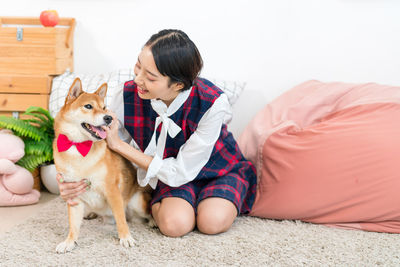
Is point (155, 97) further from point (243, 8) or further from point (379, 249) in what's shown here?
point (243, 8)

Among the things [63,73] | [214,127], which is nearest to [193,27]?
[63,73]

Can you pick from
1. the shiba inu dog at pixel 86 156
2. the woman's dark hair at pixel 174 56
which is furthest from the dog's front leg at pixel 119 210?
the woman's dark hair at pixel 174 56

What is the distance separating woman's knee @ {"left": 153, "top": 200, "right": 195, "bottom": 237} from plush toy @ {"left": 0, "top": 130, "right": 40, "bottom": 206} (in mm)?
771

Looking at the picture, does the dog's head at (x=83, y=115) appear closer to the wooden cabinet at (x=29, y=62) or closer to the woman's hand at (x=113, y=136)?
the woman's hand at (x=113, y=136)

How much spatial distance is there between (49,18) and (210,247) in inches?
64.4

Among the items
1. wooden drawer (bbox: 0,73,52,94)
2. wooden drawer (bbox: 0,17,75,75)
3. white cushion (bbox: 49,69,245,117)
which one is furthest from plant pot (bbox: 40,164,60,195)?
wooden drawer (bbox: 0,17,75,75)

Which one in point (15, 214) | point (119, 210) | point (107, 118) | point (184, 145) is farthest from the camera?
point (15, 214)

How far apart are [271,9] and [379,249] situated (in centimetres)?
150

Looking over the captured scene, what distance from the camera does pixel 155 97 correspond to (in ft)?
4.71

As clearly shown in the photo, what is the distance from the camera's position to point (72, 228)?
4.63 ft

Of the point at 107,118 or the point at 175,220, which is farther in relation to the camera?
the point at 175,220

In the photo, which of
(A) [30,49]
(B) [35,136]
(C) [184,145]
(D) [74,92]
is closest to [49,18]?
(A) [30,49]

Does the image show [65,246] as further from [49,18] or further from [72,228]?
[49,18]

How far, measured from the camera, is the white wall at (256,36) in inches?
88.1
